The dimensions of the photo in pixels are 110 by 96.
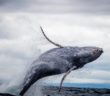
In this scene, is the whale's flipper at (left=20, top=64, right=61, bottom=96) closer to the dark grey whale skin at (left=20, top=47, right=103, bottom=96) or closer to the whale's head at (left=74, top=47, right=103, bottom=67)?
the dark grey whale skin at (left=20, top=47, right=103, bottom=96)

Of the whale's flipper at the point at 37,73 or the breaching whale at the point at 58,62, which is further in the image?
the breaching whale at the point at 58,62

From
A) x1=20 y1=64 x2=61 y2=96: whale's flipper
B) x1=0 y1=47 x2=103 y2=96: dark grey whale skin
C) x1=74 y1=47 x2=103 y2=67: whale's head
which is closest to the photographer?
x1=20 y1=64 x2=61 y2=96: whale's flipper

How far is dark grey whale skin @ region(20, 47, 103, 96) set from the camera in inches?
1225

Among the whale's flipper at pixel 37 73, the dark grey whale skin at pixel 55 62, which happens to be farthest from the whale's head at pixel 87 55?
the whale's flipper at pixel 37 73

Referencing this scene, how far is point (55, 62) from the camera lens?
3155 cm

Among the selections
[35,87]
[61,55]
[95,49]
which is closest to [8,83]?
[35,87]

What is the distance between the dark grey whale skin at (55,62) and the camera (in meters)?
31.1

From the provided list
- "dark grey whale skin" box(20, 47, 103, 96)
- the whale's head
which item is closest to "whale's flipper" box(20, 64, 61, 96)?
"dark grey whale skin" box(20, 47, 103, 96)

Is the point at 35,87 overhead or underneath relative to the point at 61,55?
underneath

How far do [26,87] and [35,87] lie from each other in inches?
62.7

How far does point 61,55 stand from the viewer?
3180 centimetres

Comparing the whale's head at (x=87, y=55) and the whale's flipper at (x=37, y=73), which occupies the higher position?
the whale's head at (x=87, y=55)

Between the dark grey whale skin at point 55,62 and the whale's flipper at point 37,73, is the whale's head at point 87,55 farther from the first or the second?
the whale's flipper at point 37,73

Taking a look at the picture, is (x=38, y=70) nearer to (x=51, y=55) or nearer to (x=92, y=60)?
(x=51, y=55)
